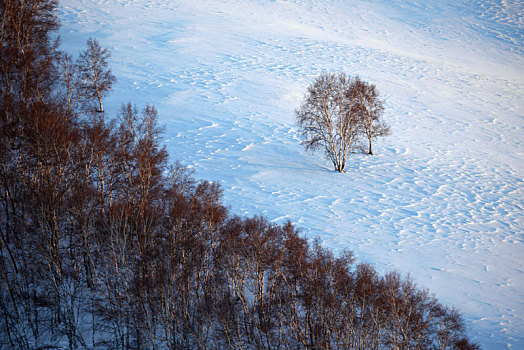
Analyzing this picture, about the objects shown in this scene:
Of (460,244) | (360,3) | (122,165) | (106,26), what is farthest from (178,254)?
(360,3)

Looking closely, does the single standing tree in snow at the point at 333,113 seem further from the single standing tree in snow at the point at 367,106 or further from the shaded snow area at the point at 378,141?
the shaded snow area at the point at 378,141

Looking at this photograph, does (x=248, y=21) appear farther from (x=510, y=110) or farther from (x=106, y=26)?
(x=510, y=110)

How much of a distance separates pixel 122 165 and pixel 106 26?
6105 centimetres

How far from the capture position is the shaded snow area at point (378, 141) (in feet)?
86.2

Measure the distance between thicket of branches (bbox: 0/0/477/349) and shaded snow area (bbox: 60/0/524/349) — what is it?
19.6 ft

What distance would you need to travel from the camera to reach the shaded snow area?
26.3 m

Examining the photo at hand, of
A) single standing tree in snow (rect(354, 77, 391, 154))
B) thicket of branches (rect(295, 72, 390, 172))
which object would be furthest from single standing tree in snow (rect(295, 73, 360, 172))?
single standing tree in snow (rect(354, 77, 391, 154))

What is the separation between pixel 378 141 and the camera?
153 ft

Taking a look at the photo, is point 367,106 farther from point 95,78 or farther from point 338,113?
point 95,78

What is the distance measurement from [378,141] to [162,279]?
3383cm

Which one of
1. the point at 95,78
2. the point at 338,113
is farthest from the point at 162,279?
the point at 95,78

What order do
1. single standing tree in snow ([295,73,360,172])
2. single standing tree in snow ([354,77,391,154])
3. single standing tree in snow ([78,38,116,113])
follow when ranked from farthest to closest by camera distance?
single standing tree in snow ([78,38,116,113]) → single standing tree in snow ([354,77,391,154]) → single standing tree in snow ([295,73,360,172])

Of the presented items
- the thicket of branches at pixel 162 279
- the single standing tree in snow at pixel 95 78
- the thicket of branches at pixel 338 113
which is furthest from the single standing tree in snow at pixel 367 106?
the single standing tree in snow at pixel 95 78

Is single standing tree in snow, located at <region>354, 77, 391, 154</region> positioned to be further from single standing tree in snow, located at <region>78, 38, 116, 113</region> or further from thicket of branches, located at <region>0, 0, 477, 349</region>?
A: single standing tree in snow, located at <region>78, 38, 116, 113</region>
